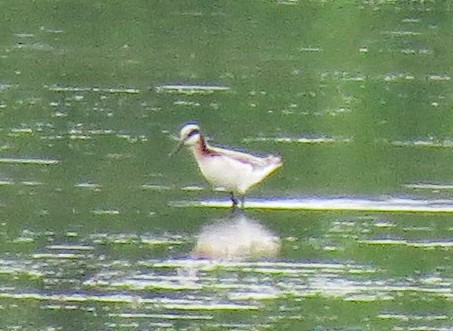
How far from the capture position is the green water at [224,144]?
10508 millimetres

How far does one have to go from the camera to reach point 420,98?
17.3 metres

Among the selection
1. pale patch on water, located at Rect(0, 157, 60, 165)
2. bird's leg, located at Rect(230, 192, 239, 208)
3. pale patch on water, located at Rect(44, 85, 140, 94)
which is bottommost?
bird's leg, located at Rect(230, 192, 239, 208)

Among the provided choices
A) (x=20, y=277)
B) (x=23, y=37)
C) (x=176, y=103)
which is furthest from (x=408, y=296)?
(x=23, y=37)

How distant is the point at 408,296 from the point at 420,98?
6747 mm

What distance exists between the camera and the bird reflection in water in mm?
11562

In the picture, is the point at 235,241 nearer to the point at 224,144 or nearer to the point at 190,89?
the point at 224,144

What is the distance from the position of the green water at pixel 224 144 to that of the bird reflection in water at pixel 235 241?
0.08 ft

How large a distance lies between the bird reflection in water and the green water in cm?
2

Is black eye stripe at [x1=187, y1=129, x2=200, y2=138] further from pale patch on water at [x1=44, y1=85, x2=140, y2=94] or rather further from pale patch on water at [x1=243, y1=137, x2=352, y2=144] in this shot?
pale patch on water at [x1=44, y1=85, x2=140, y2=94]

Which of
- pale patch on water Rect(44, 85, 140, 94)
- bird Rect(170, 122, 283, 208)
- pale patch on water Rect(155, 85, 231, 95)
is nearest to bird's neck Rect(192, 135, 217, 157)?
bird Rect(170, 122, 283, 208)

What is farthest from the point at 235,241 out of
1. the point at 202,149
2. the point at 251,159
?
the point at 202,149

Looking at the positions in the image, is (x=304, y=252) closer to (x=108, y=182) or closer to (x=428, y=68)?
(x=108, y=182)

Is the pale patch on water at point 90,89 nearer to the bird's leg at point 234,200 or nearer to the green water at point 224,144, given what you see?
the green water at point 224,144

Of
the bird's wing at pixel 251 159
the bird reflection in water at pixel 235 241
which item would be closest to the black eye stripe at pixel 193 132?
the bird's wing at pixel 251 159
